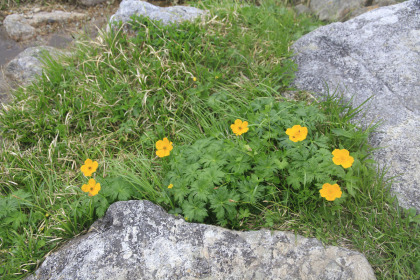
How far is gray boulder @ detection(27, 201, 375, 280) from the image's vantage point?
7.15 ft

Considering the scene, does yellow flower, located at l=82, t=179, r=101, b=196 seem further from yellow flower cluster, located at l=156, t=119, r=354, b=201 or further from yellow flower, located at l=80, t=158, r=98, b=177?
yellow flower cluster, located at l=156, t=119, r=354, b=201

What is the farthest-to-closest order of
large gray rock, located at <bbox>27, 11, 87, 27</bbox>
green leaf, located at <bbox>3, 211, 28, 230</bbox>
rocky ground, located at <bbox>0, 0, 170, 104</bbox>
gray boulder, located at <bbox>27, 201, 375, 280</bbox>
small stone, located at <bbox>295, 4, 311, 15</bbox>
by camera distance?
large gray rock, located at <bbox>27, 11, 87, 27</bbox> < small stone, located at <bbox>295, 4, 311, 15</bbox> < rocky ground, located at <bbox>0, 0, 170, 104</bbox> < green leaf, located at <bbox>3, 211, 28, 230</bbox> < gray boulder, located at <bbox>27, 201, 375, 280</bbox>

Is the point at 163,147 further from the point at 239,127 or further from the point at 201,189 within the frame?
the point at 239,127

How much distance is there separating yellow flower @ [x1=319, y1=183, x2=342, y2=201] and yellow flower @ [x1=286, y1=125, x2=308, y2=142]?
0.40m

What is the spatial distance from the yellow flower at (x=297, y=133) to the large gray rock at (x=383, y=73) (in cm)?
90

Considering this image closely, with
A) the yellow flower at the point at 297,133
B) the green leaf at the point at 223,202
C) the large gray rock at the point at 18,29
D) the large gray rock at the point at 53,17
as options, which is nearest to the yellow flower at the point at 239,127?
the yellow flower at the point at 297,133

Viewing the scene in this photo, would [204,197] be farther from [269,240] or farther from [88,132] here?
[88,132]

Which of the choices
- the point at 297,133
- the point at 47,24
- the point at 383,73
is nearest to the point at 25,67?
the point at 47,24

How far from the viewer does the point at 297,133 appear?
2.53m

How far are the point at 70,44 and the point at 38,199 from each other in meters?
2.66

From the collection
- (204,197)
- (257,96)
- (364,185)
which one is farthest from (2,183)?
(364,185)

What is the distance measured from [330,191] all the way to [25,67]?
13.2ft

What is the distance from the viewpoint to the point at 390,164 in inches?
111

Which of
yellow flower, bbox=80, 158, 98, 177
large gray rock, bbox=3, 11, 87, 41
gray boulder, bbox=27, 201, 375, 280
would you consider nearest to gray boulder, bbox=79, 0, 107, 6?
large gray rock, bbox=3, 11, 87, 41
